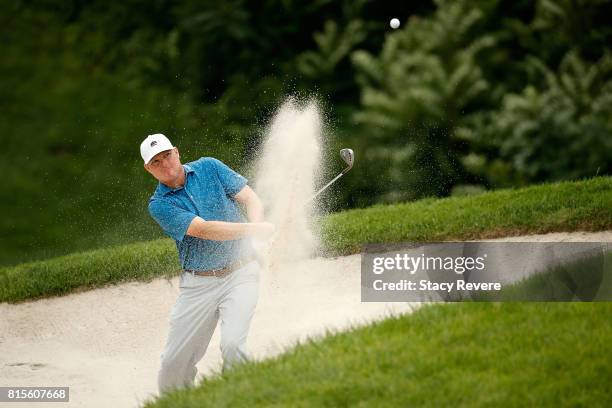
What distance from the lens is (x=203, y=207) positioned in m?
7.21

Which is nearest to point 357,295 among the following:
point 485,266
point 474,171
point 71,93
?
point 485,266

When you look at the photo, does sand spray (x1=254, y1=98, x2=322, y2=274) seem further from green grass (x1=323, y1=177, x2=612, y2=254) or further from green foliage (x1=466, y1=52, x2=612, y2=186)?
green foliage (x1=466, y1=52, x2=612, y2=186)

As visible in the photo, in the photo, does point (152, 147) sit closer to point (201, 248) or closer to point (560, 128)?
point (201, 248)

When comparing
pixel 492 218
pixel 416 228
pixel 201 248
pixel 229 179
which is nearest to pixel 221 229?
pixel 201 248

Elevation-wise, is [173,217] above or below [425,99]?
below

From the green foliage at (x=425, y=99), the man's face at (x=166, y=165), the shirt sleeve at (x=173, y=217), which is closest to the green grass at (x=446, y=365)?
the shirt sleeve at (x=173, y=217)

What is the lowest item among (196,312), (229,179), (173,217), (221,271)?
(196,312)

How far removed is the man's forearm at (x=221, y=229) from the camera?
22.8ft

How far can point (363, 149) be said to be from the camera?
17.2m

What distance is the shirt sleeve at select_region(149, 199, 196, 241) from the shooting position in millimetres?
7004

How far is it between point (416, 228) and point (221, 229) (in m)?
3.90

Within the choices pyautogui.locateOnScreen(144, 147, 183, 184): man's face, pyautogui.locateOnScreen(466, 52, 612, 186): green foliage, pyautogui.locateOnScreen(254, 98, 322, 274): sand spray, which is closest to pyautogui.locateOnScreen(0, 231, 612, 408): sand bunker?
pyautogui.locateOnScreen(254, 98, 322, 274): sand spray

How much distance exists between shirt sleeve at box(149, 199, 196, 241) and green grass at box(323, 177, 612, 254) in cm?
354

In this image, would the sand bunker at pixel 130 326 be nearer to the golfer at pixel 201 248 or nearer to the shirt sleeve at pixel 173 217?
the golfer at pixel 201 248
